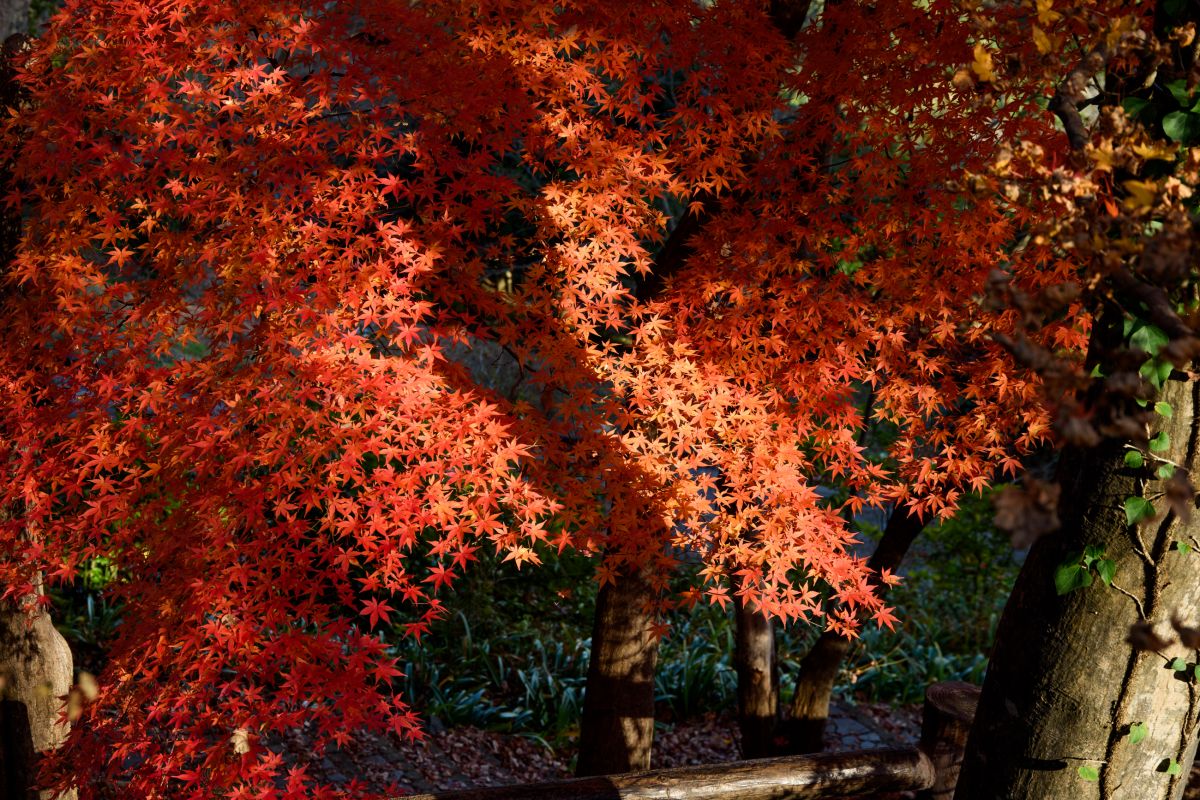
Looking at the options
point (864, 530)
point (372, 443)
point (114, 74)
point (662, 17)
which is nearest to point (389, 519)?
point (372, 443)

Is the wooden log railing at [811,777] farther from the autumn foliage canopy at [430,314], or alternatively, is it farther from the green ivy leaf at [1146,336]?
the green ivy leaf at [1146,336]

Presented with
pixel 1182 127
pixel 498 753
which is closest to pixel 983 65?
pixel 1182 127

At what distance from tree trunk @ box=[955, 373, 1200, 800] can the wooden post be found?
4.32 ft

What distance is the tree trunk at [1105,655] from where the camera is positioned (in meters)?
2.57

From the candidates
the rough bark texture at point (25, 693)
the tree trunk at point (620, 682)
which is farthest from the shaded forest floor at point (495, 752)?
the rough bark texture at point (25, 693)

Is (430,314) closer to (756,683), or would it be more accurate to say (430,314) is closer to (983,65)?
(983,65)

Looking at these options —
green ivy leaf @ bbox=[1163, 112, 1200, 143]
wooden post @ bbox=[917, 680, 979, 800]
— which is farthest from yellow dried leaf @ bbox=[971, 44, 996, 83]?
wooden post @ bbox=[917, 680, 979, 800]

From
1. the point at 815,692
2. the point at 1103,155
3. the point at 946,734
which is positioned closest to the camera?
the point at 1103,155

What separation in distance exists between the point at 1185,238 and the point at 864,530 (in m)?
7.13

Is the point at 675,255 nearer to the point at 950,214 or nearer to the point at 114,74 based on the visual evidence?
the point at 950,214

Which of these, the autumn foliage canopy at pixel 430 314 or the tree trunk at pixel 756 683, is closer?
the autumn foliage canopy at pixel 430 314

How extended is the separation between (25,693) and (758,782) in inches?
111

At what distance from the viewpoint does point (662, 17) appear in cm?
388

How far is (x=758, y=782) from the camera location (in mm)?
3730
